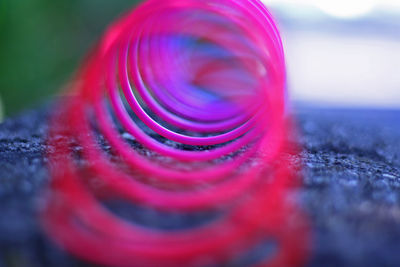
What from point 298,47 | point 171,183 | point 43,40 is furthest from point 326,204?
point 298,47

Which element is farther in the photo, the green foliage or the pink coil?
the green foliage

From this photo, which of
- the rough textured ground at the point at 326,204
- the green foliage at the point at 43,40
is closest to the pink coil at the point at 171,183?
the rough textured ground at the point at 326,204

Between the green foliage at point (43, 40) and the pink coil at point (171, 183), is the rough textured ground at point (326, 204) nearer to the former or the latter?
the pink coil at point (171, 183)

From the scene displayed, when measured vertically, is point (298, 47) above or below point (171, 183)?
above

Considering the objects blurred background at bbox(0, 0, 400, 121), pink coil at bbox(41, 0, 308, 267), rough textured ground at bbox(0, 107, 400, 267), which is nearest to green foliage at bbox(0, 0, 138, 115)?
blurred background at bbox(0, 0, 400, 121)

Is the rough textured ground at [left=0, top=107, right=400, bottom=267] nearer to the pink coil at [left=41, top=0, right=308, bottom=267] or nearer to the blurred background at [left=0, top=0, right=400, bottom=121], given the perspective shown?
the pink coil at [left=41, top=0, right=308, bottom=267]

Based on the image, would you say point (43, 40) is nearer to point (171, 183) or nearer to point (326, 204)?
point (171, 183)
